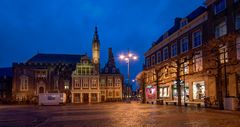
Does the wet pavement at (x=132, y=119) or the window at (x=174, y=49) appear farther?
the window at (x=174, y=49)

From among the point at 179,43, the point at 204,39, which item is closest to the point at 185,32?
the point at 179,43

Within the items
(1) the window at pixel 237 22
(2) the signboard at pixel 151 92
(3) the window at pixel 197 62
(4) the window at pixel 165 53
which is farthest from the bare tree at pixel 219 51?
(2) the signboard at pixel 151 92

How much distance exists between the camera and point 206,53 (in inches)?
1371

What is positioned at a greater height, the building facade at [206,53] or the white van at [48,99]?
the building facade at [206,53]

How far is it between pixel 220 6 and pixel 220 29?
290cm

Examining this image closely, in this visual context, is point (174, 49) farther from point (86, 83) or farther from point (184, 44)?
point (86, 83)

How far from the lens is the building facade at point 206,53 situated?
31.1 m

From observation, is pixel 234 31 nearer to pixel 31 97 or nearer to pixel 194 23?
pixel 194 23

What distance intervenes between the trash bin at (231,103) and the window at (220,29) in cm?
1016

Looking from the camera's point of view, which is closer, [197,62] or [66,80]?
[197,62]

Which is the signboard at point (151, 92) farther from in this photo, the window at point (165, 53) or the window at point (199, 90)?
the window at point (199, 90)

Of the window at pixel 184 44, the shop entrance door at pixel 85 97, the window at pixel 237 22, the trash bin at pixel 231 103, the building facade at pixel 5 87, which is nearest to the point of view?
the trash bin at pixel 231 103

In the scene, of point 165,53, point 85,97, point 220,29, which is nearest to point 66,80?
point 85,97

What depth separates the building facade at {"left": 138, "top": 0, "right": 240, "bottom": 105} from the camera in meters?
31.1
